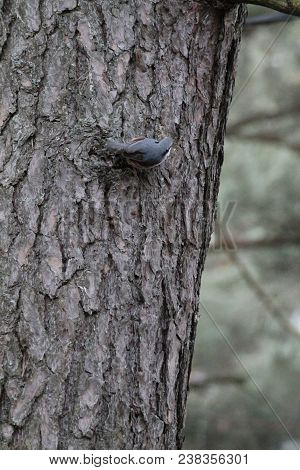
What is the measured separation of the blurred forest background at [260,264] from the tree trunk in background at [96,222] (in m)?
A: 1.63

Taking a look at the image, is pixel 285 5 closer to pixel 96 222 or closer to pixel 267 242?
pixel 96 222

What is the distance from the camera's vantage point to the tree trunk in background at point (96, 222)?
112 centimetres

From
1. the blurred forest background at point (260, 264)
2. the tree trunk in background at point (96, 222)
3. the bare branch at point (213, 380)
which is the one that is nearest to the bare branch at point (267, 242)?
the blurred forest background at point (260, 264)

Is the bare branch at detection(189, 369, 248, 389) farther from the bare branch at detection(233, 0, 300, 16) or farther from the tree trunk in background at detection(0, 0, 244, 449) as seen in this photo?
the bare branch at detection(233, 0, 300, 16)

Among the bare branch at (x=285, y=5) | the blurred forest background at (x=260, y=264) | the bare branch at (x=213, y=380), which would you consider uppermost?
the blurred forest background at (x=260, y=264)

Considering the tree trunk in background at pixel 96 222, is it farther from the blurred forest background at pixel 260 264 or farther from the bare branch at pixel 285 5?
the blurred forest background at pixel 260 264

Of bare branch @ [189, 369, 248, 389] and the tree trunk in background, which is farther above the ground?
bare branch @ [189, 369, 248, 389]

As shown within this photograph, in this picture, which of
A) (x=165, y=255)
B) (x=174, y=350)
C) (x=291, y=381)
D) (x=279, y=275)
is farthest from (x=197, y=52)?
(x=291, y=381)

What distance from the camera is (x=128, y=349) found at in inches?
45.6

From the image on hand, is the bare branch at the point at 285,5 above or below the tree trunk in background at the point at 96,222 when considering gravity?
above

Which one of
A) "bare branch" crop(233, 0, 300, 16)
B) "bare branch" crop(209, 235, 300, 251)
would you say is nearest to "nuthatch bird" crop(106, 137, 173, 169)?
"bare branch" crop(233, 0, 300, 16)

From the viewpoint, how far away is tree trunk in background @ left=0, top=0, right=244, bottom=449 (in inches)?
44.2

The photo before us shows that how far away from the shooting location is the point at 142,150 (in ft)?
3.74

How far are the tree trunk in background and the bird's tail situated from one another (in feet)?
0.04
